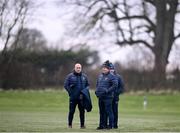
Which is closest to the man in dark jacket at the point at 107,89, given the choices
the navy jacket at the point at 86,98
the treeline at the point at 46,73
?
the navy jacket at the point at 86,98

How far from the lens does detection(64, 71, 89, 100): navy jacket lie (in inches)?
878

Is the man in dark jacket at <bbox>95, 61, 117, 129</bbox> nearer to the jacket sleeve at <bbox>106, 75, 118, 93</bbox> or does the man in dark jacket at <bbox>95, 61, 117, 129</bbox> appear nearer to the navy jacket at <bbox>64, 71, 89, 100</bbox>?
the jacket sleeve at <bbox>106, 75, 118, 93</bbox>

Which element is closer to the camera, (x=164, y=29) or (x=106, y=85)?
(x=106, y=85)

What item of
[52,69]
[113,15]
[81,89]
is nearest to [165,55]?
[113,15]

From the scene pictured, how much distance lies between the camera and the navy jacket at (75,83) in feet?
73.2

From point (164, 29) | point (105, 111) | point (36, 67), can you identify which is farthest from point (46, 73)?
point (105, 111)

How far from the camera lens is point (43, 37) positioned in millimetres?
103562

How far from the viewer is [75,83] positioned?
22328 millimetres

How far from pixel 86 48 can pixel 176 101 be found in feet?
66.7

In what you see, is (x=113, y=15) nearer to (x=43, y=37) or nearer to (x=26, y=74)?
(x=26, y=74)

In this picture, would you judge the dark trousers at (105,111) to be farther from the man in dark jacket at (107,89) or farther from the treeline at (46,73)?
the treeline at (46,73)

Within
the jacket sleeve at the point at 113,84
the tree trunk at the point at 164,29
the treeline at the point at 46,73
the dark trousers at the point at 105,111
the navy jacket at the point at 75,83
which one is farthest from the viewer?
the tree trunk at the point at 164,29

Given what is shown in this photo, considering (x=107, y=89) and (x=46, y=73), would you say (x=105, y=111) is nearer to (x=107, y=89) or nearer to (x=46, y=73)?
(x=107, y=89)

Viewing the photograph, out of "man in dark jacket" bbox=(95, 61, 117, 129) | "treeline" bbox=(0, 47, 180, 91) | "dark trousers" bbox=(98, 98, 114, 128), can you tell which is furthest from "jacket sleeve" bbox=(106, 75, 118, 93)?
"treeline" bbox=(0, 47, 180, 91)
